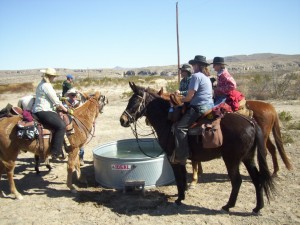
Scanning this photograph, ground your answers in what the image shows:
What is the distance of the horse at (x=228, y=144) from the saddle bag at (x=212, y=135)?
0.47ft

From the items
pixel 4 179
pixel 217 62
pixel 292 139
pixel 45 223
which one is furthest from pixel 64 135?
pixel 292 139

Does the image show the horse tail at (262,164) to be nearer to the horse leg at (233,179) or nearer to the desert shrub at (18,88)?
the horse leg at (233,179)

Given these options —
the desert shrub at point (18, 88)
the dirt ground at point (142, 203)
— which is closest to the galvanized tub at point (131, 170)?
the dirt ground at point (142, 203)

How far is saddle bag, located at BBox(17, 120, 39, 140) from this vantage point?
222 inches

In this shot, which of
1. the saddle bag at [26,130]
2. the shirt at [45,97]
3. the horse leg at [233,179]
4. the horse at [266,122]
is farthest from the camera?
the horse at [266,122]

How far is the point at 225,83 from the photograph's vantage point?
5773 mm

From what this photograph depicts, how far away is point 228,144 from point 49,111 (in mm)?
3642

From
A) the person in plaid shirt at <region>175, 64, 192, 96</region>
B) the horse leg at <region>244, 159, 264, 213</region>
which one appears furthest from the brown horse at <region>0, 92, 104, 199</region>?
the horse leg at <region>244, 159, 264, 213</region>

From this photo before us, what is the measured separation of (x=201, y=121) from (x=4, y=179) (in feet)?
17.4

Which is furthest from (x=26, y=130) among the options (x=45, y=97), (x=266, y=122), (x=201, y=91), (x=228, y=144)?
(x=266, y=122)

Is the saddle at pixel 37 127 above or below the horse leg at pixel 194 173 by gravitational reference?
above

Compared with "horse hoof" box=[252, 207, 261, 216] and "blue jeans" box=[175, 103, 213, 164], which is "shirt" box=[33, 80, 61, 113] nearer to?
"blue jeans" box=[175, 103, 213, 164]

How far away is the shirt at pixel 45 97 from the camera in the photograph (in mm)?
5777

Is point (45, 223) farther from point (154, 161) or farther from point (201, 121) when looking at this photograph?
point (201, 121)
